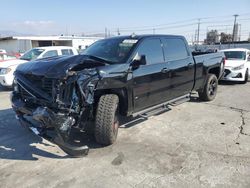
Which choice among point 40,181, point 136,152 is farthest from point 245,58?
point 40,181

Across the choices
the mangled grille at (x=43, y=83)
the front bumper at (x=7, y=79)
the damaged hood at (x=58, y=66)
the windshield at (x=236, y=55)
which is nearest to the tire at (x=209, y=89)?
the damaged hood at (x=58, y=66)

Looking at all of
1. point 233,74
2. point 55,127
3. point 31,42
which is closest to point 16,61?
point 55,127

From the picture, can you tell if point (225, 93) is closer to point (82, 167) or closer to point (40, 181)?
point (82, 167)

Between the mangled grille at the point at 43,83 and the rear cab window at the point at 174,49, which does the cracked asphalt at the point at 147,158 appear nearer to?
the mangled grille at the point at 43,83

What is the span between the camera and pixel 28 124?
4160mm

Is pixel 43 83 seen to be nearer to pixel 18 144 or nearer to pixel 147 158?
pixel 18 144

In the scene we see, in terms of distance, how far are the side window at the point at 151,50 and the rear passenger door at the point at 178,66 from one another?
222 mm

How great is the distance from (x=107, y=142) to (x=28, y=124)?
1.31 metres

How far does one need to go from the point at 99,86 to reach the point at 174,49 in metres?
2.67

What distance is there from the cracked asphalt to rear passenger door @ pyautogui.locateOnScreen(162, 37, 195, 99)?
2.56ft

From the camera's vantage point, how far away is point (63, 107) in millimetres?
3803

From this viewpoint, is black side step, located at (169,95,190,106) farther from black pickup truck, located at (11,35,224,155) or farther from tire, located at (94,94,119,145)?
tire, located at (94,94,119,145)

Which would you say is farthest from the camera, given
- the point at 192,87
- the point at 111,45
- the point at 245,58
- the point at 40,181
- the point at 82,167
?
the point at 245,58

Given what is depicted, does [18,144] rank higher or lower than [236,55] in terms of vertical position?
lower
